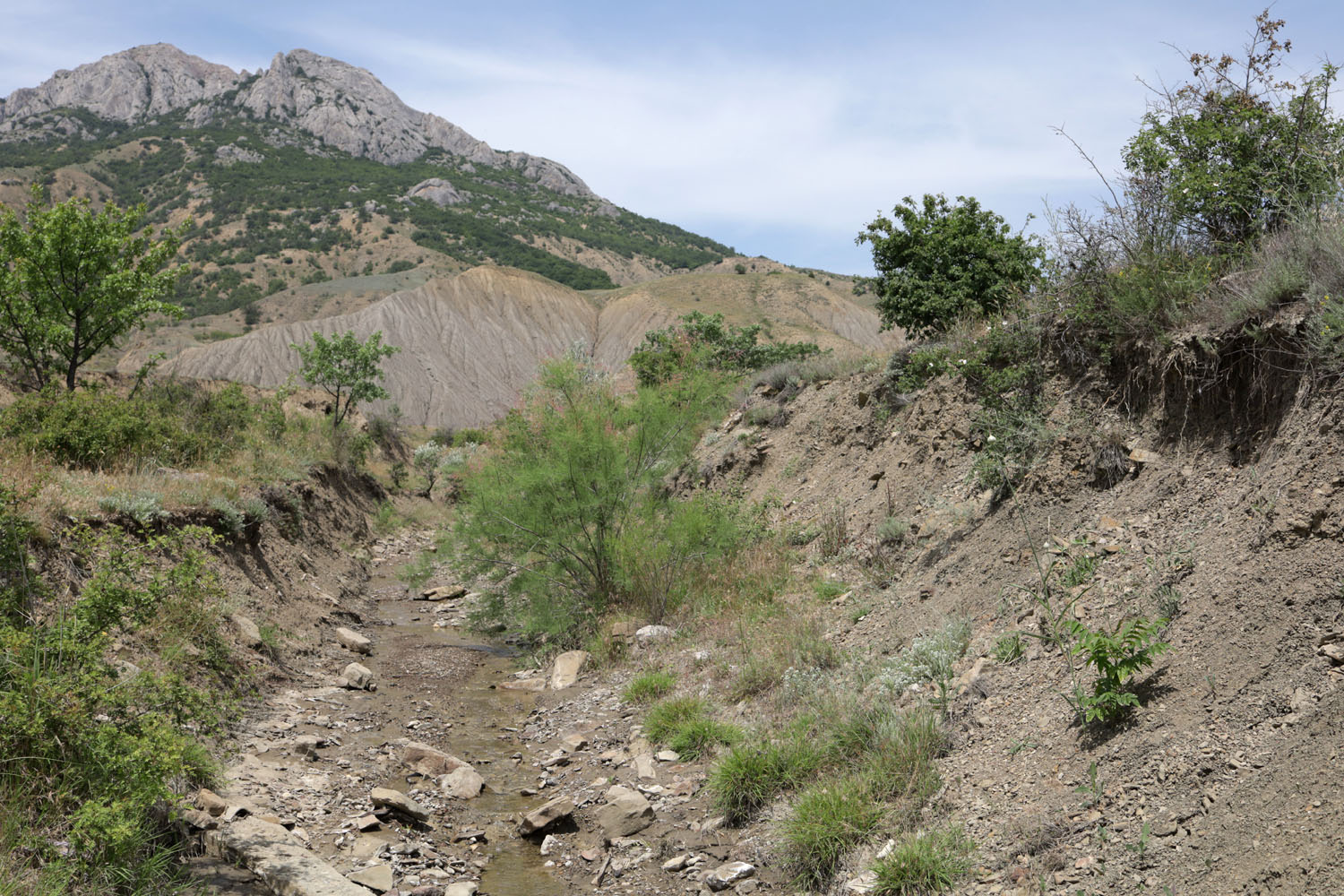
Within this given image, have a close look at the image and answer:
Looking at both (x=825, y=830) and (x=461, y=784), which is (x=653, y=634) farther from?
(x=825, y=830)

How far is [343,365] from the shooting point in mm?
34156

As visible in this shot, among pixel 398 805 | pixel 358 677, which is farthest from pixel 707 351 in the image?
pixel 398 805

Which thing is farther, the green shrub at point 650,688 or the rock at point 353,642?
the rock at point 353,642

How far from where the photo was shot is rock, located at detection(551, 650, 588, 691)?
10609mm

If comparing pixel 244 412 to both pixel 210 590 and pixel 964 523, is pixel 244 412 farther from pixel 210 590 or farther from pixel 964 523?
pixel 964 523

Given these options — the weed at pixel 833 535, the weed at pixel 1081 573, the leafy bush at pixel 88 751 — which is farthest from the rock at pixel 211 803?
the weed at pixel 833 535

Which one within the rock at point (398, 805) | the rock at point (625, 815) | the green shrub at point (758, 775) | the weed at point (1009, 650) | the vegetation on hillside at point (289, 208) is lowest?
the rock at point (398, 805)

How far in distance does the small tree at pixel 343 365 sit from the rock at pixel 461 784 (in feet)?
90.8

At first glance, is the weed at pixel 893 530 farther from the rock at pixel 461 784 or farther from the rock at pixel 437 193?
the rock at pixel 437 193

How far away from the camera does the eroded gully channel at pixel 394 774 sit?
5.86 m

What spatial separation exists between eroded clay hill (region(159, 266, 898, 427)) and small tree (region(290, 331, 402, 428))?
24.0 meters

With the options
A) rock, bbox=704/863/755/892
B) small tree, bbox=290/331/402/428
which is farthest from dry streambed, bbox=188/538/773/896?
small tree, bbox=290/331/402/428

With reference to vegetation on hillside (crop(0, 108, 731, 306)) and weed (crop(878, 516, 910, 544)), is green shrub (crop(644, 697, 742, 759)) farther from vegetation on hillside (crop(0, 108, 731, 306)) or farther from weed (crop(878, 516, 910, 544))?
vegetation on hillside (crop(0, 108, 731, 306))

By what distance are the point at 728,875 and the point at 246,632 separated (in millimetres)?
7101
